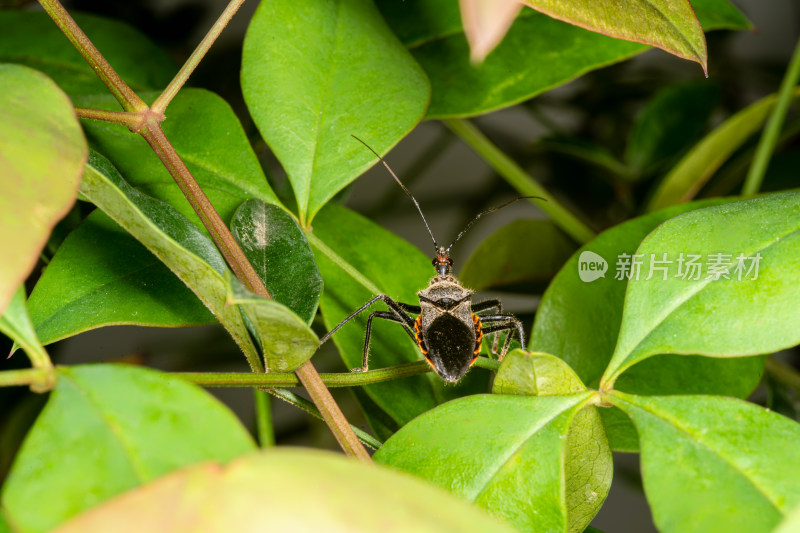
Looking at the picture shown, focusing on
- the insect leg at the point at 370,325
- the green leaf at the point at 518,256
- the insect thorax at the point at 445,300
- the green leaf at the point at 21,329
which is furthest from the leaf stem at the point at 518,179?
the green leaf at the point at 21,329

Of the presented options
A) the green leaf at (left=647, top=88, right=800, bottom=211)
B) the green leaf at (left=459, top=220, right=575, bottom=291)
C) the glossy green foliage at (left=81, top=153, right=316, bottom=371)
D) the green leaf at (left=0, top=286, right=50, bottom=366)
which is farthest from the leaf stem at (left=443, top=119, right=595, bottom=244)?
the green leaf at (left=0, top=286, right=50, bottom=366)

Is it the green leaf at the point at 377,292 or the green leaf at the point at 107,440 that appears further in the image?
the green leaf at the point at 377,292

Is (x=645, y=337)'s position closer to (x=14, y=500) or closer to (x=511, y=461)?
(x=511, y=461)

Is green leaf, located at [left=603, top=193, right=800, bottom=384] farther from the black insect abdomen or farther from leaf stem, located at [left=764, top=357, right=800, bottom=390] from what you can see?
leaf stem, located at [left=764, top=357, right=800, bottom=390]

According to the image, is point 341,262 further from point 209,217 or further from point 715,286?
point 715,286

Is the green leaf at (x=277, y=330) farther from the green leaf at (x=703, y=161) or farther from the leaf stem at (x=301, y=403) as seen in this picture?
the green leaf at (x=703, y=161)

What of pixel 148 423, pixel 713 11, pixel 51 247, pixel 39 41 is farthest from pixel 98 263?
pixel 713 11

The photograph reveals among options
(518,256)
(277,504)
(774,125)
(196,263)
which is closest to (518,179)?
(518,256)
